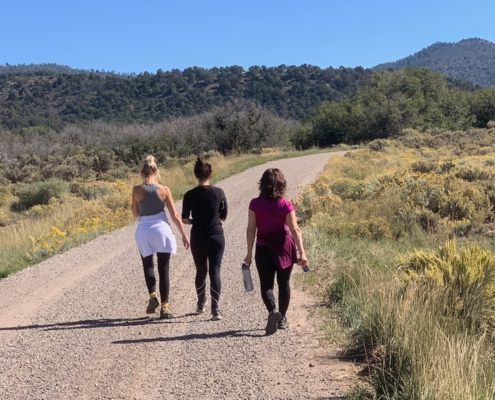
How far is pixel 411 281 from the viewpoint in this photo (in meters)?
6.17

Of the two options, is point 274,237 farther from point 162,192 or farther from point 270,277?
point 162,192

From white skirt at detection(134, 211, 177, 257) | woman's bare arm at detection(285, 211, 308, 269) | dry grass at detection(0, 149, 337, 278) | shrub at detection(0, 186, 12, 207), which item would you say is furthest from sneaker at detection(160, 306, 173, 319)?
shrub at detection(0, 186, 12, 207)

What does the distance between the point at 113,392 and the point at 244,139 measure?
39055 millimetres

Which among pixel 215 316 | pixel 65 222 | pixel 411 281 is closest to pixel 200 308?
pixel 215 316

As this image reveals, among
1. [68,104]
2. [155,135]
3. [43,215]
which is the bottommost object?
[43,215]

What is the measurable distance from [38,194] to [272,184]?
2202 cm

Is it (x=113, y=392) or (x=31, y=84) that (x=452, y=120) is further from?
(x=31, y=84)

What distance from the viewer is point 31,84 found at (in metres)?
134

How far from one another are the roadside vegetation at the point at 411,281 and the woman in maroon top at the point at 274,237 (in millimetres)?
686

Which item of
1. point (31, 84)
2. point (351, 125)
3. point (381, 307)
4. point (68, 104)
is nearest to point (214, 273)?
point (381, 307)

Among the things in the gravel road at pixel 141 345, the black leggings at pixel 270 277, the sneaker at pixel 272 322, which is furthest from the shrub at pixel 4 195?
the sneaker at pixel 272 322

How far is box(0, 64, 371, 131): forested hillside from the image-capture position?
115125 millimetres

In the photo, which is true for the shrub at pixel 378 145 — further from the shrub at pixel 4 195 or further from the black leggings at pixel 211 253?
the black leggings at pixel 211 253

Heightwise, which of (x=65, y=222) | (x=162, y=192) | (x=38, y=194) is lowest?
(x=65, y=222)
